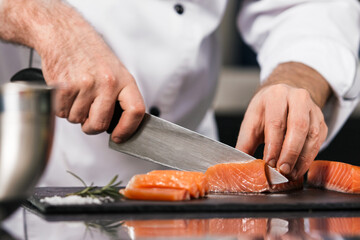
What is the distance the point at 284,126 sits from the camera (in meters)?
1.48

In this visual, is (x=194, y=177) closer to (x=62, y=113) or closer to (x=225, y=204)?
(x=225, y=204)

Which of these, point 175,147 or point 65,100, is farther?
point 175,147

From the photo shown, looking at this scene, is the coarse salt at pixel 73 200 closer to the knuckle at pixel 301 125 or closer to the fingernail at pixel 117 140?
the fingernail at pixel 117 140

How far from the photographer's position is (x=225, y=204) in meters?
1.17

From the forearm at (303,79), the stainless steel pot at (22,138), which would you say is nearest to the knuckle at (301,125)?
the forearm at (303,79)

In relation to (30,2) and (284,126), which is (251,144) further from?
(30,2)

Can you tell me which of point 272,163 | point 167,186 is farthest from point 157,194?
point 272,163

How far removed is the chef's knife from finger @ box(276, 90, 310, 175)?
0.10 m

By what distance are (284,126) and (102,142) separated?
62 cm

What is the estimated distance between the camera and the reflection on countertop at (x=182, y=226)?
0.90 meters

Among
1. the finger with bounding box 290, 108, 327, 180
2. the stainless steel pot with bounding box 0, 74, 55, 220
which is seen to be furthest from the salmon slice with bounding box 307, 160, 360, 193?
the stainless steel pot with bounding box 0, 74, 55, 220

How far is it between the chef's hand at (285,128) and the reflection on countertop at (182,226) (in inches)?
11.8

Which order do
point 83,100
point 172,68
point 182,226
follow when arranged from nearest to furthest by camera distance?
1. point 182,226
2. point 83,100
3. point 172,68

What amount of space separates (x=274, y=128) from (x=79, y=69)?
50cm
